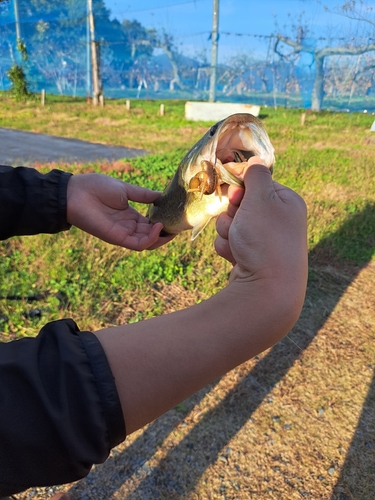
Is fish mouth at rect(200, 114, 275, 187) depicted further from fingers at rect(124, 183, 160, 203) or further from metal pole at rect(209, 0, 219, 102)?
metal pole at rect(209, 0, 219, 102)

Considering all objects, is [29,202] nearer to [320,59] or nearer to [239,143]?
[239,143]

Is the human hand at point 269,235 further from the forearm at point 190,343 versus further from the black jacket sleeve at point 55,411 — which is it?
the black jacket sleeve at point 55,411

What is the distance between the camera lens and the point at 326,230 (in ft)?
19.8

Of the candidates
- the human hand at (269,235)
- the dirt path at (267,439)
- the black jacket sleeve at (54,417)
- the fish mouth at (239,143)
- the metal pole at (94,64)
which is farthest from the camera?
the metal pole at (94,64)

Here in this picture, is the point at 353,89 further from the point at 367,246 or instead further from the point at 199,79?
the point at 367,246

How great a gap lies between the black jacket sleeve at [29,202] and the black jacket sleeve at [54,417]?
128 cm

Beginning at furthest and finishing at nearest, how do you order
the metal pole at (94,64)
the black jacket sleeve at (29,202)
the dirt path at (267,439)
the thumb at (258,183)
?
the metal pole at (94,64) → the dirt path at (267,439) → the black jacket sleeve at (29,202) → the thumb at (258,183)

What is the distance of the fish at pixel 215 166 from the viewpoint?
5.67 ft

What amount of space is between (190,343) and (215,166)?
38.3 inches

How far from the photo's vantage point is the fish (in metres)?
1.73

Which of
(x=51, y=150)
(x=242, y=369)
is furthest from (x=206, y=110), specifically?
(x=242, y=369)

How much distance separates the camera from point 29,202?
2.08 metres

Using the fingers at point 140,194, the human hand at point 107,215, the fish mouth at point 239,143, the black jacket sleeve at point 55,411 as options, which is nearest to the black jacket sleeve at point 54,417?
the black jacket sleeve at point 55,411

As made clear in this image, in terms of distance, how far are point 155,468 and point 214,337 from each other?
6.77ft
